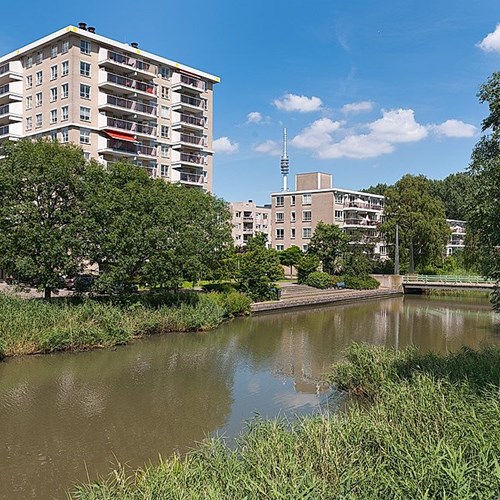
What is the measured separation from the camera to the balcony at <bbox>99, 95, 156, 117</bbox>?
136 feet

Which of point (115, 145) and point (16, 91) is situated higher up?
point (16, 91)

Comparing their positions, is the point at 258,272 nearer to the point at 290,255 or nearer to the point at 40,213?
the point at 40,213

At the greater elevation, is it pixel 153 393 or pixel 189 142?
pixel 189 142

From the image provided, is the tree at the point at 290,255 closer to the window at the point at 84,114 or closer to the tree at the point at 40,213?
the window at the point at 84,114

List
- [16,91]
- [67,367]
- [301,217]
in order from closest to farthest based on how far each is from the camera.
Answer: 1. [67,367]
2. [16,91]
3. [301,217]

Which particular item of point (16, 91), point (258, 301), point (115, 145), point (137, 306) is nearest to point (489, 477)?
point (137, 306)

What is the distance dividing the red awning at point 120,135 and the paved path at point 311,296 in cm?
1752

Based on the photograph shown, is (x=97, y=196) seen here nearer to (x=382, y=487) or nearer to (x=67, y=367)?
(x=67, y=367)

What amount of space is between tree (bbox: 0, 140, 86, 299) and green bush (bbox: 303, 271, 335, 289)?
23.5 m

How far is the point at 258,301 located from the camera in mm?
32469

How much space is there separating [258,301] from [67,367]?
56.7 feet

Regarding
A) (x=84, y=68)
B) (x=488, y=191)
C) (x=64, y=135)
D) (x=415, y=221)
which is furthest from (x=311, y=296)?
(x=488, y=191)

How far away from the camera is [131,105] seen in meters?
43.2

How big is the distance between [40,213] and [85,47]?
25149 mm
